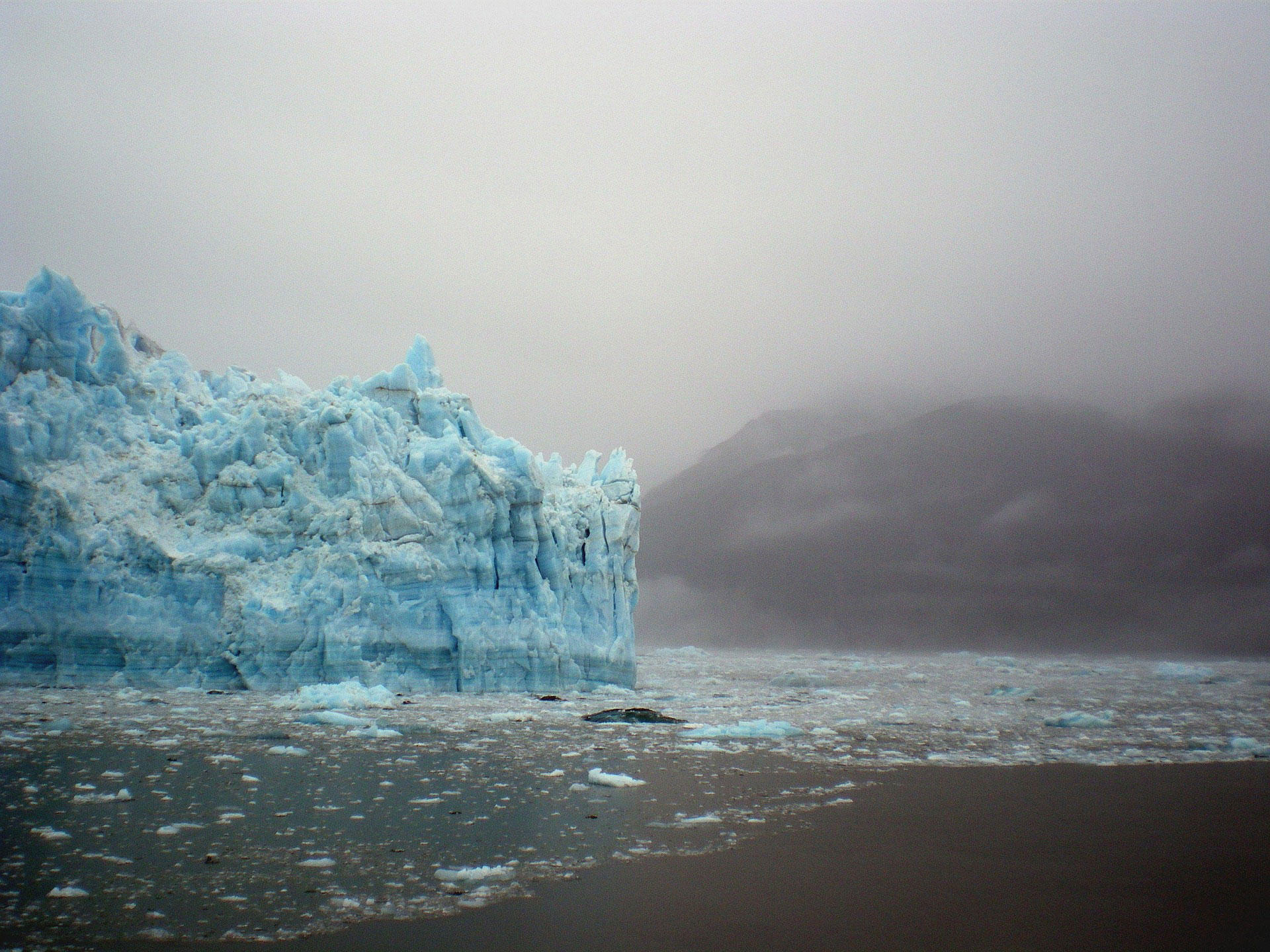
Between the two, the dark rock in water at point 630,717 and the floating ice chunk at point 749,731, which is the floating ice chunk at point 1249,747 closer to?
the floating ice chunk at point 749,731

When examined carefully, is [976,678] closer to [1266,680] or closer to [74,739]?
[1266,680]

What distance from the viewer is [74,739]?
11391 mm

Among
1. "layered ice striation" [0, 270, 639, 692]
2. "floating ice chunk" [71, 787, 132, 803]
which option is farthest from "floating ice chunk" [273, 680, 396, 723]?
"floating ice chunk" [71, 787, 132, 803]

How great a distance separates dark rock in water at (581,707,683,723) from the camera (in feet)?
52.4

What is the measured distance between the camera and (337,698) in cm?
1658

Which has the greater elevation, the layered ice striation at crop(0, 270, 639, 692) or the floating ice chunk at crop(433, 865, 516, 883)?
the layered ice striation at crop(0, 270, 639, 692)

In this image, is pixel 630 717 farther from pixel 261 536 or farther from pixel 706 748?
pixel 261 536

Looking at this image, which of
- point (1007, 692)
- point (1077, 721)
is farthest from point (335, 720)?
point (1007, 692)

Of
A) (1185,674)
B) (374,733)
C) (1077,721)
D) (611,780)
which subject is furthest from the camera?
(1185,674)

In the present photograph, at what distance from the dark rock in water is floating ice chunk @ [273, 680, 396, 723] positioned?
4.53 meters

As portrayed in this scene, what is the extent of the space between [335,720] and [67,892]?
29.6 ft

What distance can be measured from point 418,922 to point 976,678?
3460 cm

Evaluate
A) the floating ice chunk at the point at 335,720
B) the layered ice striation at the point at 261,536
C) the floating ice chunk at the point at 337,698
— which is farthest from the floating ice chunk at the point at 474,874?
the layered ice striation at the point at 261,536

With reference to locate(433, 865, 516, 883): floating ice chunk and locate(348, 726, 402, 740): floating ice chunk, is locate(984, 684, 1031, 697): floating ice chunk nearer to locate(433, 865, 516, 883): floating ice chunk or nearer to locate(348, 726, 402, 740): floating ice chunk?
locate(348, 726, 402, 740): floating ice chunk
